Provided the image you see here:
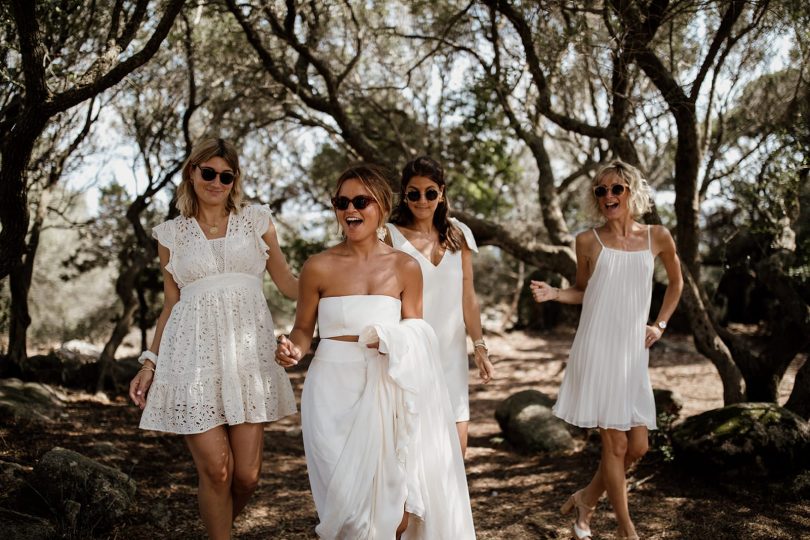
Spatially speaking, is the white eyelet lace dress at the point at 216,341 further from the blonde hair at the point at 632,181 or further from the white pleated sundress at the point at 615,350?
the blonde hair at the point at 632,181

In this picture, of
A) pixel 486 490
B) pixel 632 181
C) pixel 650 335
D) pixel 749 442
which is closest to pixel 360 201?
pixel 632 181

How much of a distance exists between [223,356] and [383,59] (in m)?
9.03

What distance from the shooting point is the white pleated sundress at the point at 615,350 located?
430 centimetres

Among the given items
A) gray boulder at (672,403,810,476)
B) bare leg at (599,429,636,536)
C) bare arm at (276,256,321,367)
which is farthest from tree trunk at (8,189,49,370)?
gray boulder at (672,403,810,476)

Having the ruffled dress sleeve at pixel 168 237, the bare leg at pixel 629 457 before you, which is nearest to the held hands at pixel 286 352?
the ruffled dress sleeve at pixel 168 237

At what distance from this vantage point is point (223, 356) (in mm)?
3570

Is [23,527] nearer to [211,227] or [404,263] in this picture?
[211,227]

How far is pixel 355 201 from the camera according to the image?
3.26 m

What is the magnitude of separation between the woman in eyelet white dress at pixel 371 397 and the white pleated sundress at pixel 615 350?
4.91ft

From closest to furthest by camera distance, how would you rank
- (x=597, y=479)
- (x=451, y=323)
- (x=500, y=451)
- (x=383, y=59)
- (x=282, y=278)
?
(x=282, y=278), (x=451, y=323), (x=597, y=479), (x=500, y=451), (x=383, y=59)

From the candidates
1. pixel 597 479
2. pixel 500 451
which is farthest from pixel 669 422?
pixel 597 479

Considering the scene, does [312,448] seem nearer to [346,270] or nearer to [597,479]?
[346,270]

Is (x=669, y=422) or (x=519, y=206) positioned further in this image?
(x=519, y=206)

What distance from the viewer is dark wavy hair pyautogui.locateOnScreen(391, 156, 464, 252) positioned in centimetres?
413
